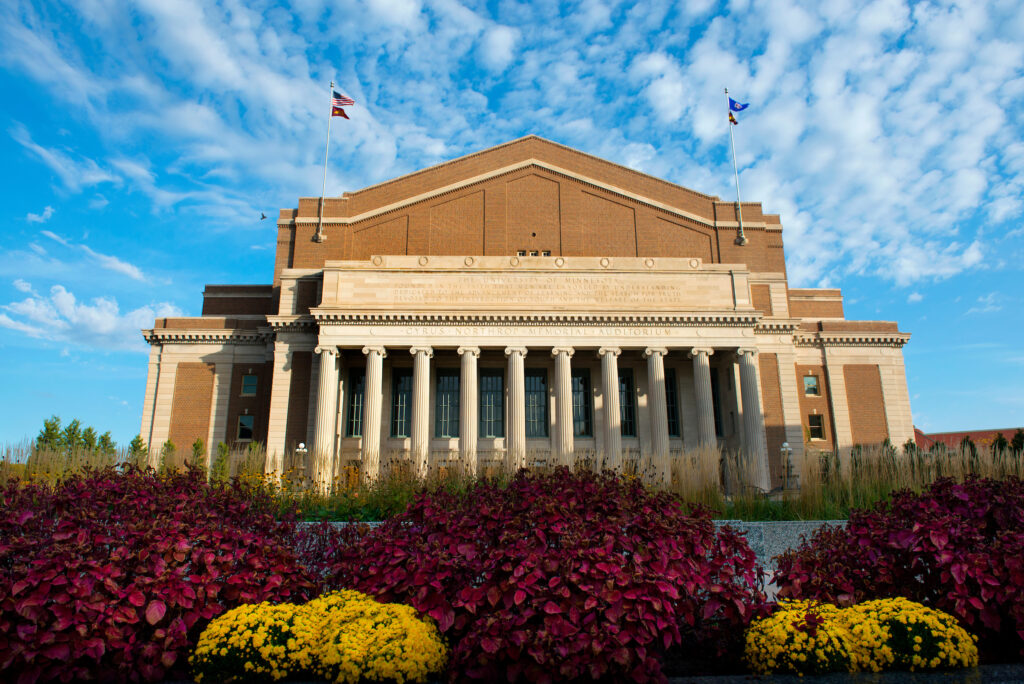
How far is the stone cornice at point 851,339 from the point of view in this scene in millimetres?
37781

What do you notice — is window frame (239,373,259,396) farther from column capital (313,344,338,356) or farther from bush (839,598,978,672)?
bush (839,598,978,672)

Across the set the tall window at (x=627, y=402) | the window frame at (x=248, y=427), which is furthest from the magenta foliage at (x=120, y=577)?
the window frame at (x=248, y=427)

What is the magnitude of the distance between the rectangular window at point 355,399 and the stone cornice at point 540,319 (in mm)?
3486

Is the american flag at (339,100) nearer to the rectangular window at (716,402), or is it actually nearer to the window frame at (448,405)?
the window frame at (448,405)

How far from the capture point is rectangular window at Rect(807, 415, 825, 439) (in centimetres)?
3716

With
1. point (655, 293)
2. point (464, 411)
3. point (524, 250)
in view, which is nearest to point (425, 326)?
point (464, 411)

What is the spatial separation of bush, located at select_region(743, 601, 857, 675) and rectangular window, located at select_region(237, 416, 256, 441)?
33.1 meters

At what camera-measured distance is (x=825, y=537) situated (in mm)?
8469

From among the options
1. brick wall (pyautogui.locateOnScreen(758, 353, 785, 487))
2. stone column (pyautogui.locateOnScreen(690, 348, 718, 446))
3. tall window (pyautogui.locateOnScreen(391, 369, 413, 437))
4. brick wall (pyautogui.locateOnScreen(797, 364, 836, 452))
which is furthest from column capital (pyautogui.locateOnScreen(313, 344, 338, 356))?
brick wall (pyautogui.locateOnScreen(797, 364, 836, 452))

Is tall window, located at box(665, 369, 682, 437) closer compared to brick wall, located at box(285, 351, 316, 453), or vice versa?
brick wall, located at box(285, 351, 316, 453)

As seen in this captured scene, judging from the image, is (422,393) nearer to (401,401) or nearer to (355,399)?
(401,401)

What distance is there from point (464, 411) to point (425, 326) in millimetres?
4395

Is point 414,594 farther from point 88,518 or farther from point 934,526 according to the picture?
point 934,526

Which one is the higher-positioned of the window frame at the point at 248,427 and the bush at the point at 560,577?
the window frame at the point at 248,427
